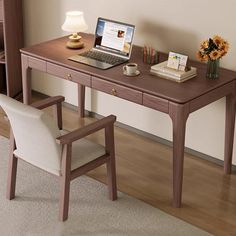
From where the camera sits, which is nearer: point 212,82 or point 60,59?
point 212,82

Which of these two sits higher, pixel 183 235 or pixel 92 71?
pixel 92 71

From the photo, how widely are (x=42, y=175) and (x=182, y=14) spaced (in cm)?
140

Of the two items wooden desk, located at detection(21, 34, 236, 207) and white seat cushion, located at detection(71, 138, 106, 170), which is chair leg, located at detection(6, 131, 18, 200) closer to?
white seat cushion, located at detection(71, 138, 106, 170)

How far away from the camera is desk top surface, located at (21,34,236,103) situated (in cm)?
328

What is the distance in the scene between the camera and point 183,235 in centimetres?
316

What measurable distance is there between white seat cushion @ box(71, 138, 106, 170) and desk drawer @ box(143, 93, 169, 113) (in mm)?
375

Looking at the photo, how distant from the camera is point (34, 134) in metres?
3.07

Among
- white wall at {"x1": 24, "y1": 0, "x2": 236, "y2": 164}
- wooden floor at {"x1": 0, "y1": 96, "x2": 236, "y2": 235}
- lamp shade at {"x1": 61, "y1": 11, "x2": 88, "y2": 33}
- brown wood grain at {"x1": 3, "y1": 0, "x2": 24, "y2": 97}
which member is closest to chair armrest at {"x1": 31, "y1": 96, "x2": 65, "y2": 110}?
wooden floor at {"x1": 0, "y1": 96, "x2": 236, "y2": 235}

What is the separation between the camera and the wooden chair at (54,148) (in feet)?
9.86

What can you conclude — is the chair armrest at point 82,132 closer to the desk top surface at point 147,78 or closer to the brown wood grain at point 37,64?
the desk top surface at point 147,78

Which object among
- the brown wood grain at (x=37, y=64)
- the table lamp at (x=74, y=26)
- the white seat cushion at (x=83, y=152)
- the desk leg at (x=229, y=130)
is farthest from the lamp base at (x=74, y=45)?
the desk leg at (x=229, y=130)

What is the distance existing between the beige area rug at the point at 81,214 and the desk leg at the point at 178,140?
158mm

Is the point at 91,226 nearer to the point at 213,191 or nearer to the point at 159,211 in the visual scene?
the point at 159,211

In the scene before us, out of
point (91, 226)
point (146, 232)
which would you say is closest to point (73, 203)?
point (91, 226)
